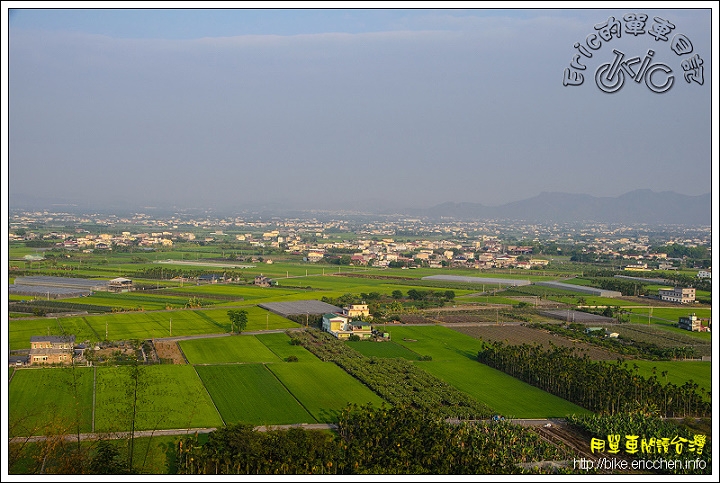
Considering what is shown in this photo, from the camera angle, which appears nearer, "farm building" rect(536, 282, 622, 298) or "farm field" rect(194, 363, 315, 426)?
"farm field" rect(194, 363, 315, 426)

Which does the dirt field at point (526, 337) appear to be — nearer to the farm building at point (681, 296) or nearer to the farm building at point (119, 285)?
the farm building at point (681, 296)

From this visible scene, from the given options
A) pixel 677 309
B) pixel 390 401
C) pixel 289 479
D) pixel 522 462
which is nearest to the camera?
pixel 289 479

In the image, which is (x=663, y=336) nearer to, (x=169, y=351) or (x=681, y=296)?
(x=681, y=296)

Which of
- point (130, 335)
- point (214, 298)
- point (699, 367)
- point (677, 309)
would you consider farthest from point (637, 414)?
point (214, 298)

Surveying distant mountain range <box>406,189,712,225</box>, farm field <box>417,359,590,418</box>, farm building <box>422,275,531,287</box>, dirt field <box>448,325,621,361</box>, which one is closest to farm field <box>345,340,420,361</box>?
farm field <box>417,359,590,418</box>

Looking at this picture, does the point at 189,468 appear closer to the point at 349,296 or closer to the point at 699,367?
the point at 699,367

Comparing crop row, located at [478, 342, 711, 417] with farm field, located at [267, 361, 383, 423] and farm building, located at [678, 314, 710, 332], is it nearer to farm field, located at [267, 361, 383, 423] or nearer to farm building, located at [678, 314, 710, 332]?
farm field, located at [267, 361, 383, 423]

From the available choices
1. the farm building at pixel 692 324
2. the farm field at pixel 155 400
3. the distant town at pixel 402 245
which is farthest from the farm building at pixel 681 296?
the farm field at pixel 155 400

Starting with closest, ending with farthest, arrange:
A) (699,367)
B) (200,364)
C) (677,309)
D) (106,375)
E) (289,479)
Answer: (289,479) → (106,375) → (200,364) → (699,367) → (677,309)
